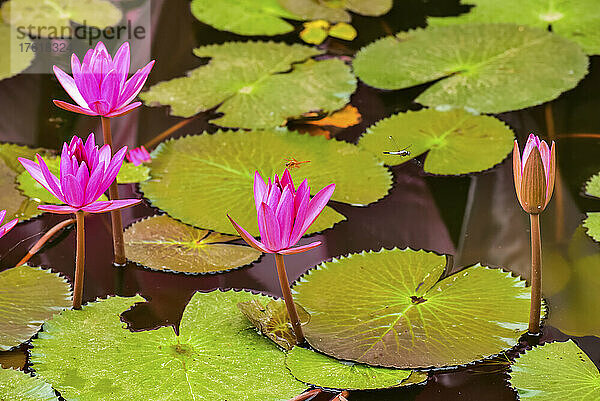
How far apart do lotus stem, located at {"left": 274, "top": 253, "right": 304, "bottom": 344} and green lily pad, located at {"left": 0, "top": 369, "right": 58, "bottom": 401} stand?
381 millimetres

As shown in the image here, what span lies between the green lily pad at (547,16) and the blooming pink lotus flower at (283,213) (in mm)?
1469

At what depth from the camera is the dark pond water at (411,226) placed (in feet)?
4.14

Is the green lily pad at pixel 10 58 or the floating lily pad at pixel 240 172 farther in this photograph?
the green lily pad at pixel 10 58

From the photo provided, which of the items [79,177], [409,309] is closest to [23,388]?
[79,177]

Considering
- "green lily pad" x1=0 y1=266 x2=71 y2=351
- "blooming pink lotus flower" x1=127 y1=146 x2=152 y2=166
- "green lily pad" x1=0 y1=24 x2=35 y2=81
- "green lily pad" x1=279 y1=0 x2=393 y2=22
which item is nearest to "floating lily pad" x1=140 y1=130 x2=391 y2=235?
"blooming pink lotus flower" x1=127 y1=146 x2=152 y2=166

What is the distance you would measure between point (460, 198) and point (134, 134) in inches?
33.6

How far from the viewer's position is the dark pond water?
1.26 metres

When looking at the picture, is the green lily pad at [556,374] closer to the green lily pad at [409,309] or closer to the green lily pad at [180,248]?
the green lily pad at [409,309]

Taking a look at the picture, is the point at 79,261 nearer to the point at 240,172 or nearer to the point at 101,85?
the point at 101,85

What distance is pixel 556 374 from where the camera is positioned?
1115 millimetres

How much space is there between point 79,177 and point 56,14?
60.4 inches

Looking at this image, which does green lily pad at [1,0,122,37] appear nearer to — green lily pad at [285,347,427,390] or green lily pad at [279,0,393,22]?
green lily pad at [279,0,393,22]

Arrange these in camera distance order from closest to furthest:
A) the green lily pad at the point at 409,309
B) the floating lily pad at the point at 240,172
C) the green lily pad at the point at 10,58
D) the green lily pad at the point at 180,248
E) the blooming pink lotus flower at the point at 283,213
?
the blooming pink lotus flower at the point at 283,213 < the green lily pad at the point at 409,309 < the green lily pad at the point at 180,248 < the floating lily pad at the point at 240,172 < the green lily pad at the point at 10,58

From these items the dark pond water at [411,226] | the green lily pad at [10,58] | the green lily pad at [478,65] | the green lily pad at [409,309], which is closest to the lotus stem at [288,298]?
the green lily pad at [409,309]
